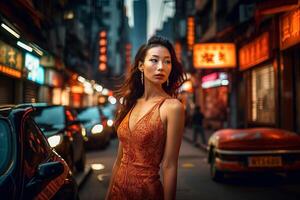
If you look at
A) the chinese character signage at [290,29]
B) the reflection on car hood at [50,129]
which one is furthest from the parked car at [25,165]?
the chinese character signage at [290,29]

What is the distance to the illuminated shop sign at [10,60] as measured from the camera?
15255 mm

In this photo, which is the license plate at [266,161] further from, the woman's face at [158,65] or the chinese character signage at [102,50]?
the chinese character signage at [102,50]

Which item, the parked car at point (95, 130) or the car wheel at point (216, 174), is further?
the parked car at point (95, 130)

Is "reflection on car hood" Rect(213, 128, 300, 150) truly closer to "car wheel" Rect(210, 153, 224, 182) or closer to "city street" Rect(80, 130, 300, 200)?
"car wheel" Rect(210, 153, 224, 182)

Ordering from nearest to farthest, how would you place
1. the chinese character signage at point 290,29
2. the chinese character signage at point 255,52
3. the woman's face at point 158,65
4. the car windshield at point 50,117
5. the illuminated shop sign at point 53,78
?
the woman's face at point 158,65 < the car windshield at point 50,117 < the chinese character signage at point 290,29 < the chinese character signage at point 255,52 < the illuminated shop sign at point 53,78

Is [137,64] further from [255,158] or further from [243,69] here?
[243,69]

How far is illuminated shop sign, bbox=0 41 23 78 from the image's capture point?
50.0 ft

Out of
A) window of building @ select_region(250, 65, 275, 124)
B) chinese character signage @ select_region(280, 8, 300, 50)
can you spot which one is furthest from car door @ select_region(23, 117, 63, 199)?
window of building @ select_region(250, 65, 275, 124)

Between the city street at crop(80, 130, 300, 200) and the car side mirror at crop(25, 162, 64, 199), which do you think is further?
the city street at crop(80, 130, 300, 200)

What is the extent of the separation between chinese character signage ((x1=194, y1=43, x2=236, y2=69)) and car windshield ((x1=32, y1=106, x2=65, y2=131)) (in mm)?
14273

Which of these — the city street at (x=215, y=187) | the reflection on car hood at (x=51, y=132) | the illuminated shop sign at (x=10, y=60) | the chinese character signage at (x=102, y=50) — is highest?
the chinese character signage at (x=102, y=50)

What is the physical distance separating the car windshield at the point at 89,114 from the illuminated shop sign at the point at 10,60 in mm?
3319

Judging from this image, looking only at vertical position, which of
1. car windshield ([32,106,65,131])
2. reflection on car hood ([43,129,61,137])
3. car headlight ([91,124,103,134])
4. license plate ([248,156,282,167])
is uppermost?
car windshield ([32,106,65,131])

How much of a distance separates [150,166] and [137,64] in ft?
2.59
